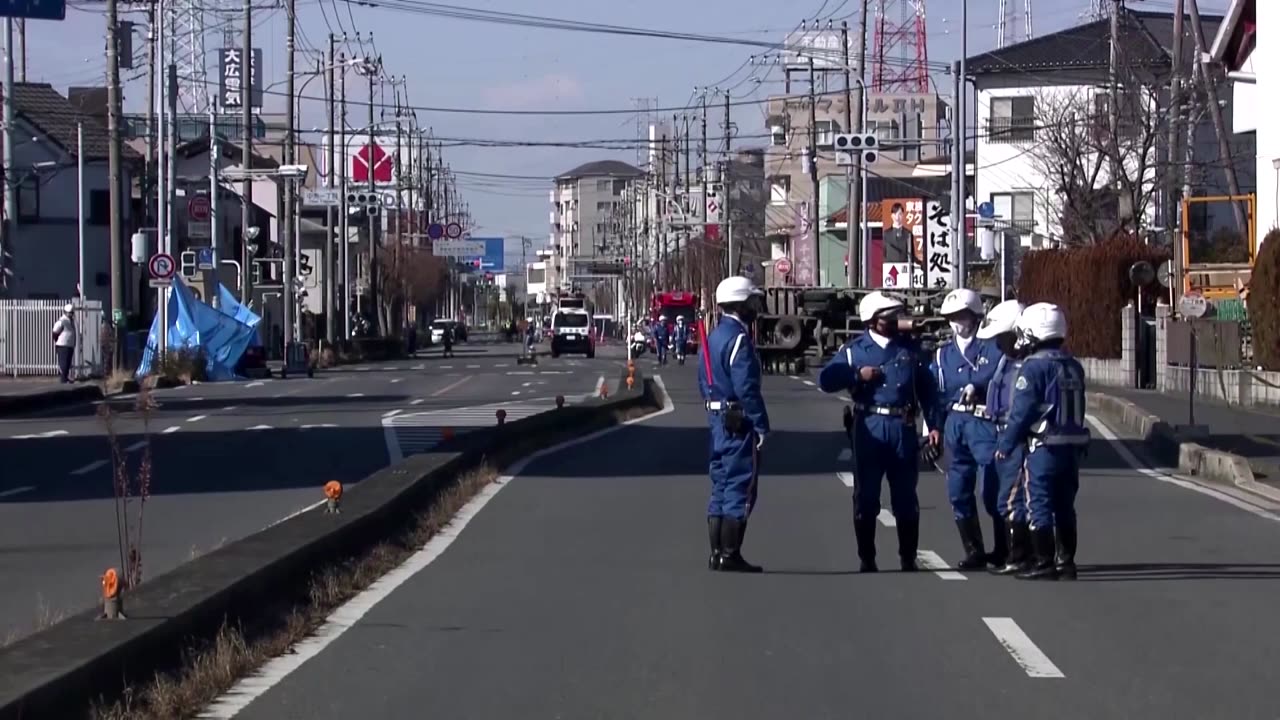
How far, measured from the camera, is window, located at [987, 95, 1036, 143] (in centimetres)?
6525

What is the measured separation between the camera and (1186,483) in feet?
62.7

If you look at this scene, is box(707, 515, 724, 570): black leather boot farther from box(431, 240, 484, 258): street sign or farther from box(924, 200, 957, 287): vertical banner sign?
box(431, 240, 484, 258): street sign

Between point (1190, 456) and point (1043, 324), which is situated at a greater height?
point (1043, 324)

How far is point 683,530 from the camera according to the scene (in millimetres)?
14242

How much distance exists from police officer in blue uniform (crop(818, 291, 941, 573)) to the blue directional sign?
1872cm

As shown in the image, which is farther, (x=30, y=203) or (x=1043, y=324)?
(x=30, y=203)

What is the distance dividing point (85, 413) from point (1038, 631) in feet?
86.8

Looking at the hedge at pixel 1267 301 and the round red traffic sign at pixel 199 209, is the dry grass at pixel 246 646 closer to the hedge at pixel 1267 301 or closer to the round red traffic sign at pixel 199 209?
the hedge at pixel 1267 301

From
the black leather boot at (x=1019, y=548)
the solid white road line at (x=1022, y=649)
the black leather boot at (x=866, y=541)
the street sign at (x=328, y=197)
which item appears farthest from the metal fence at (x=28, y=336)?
the solid white road line at (x=1022, y=649)

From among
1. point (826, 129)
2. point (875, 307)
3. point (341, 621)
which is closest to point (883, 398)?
point (875, 307)

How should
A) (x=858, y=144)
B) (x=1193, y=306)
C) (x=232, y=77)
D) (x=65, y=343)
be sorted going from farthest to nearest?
1. (x=232, y=77)
2. (x=858, y=144)
3. (x=65, y=343)
4. (x=1193, y=306)

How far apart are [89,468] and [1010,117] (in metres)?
51.4

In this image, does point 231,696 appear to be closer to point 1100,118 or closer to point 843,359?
point 843,359

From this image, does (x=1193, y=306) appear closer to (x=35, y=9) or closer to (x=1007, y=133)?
(x=35, y=9)
